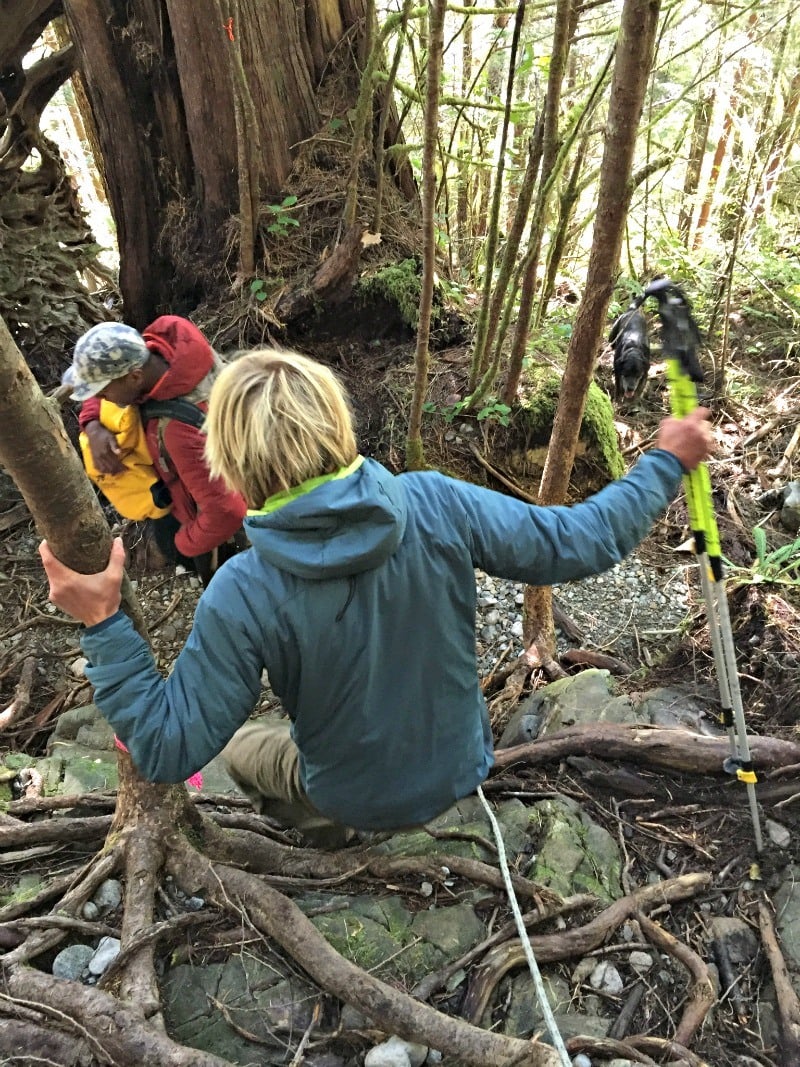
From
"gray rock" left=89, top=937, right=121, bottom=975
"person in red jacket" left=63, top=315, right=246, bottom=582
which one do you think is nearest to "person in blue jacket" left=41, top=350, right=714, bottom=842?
"gray rock" left=89, top=937, right=121, bottom=975

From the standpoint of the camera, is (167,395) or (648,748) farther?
(167,395)

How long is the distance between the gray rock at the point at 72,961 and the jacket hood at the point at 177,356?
7.91ft

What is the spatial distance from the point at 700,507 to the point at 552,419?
122 inches

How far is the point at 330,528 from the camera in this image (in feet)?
5.30

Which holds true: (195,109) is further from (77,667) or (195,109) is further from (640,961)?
(640,961)

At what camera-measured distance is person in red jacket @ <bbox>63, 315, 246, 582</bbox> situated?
334 cm

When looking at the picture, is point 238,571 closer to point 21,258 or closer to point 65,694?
point 65,694

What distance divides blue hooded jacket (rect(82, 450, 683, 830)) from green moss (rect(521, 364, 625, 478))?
11.0ft

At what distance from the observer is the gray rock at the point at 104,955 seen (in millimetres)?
2088

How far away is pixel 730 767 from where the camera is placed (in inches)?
99.0

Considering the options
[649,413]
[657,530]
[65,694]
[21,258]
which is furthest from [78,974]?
[21,258]

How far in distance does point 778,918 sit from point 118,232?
701 cm

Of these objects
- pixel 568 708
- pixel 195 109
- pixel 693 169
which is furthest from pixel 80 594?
pixel 693 169

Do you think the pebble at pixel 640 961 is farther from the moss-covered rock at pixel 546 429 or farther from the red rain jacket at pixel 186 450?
the moss-covered rock at pixel 546 429
